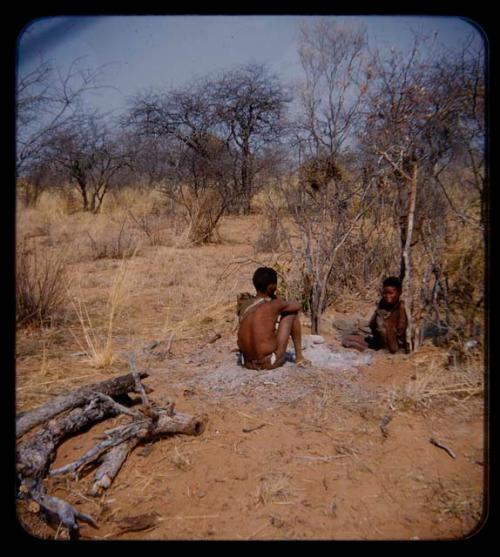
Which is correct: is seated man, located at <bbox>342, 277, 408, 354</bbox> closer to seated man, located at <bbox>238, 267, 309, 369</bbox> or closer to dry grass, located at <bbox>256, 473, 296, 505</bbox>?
seated man, located at <bbox>238, 267, 309, 369</bbox>

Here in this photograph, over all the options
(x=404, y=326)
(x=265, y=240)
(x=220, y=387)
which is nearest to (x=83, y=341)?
(x=220, y=387)

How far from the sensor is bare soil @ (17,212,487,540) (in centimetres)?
240

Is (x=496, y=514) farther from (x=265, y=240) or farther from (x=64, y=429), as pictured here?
(x=265, y=240)

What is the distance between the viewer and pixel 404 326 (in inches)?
172

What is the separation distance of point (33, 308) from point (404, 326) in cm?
365

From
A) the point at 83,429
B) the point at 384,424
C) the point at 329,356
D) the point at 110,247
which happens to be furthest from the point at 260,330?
the point at 110,247

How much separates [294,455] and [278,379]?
0.95 metres

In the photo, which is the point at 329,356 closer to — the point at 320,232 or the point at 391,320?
the point at 391,320

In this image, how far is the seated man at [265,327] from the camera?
3.95 meters

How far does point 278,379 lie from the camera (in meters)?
3.81

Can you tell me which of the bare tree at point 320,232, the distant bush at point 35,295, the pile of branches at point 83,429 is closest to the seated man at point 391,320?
the bare tree at point 320,232

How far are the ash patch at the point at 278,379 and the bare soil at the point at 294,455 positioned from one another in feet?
0.05

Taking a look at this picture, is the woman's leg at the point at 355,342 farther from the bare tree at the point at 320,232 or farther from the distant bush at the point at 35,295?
the distant bush at the point at 35,295
